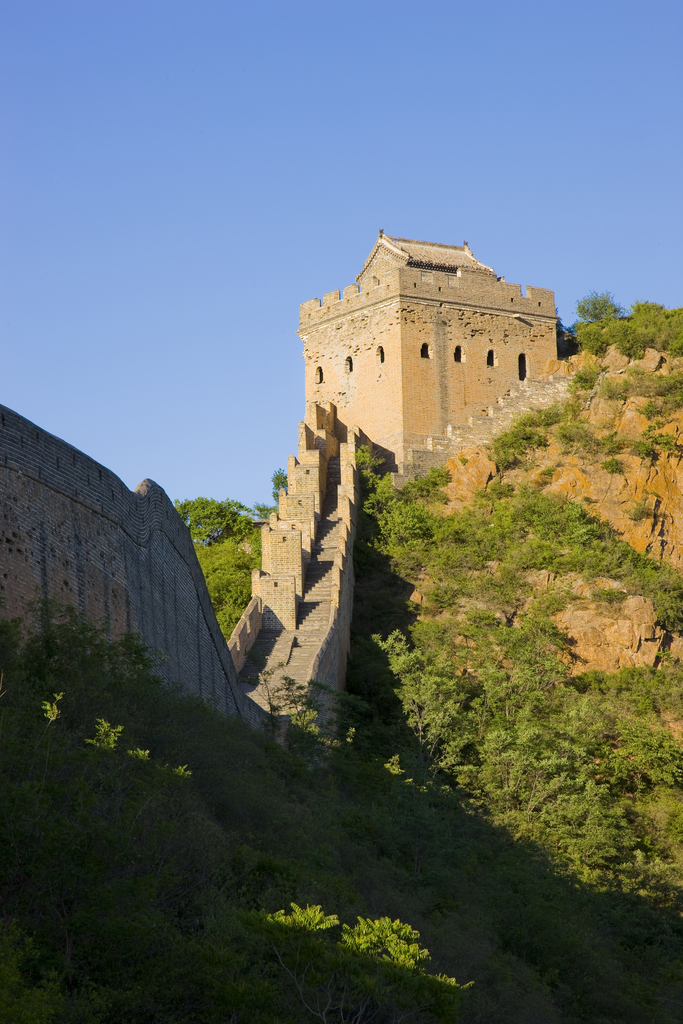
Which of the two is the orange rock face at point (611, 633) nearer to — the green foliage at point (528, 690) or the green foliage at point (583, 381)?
the green foliage at point (528, 690)

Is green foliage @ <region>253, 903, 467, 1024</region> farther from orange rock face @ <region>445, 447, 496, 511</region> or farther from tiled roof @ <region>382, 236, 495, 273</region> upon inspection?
tiled roof @ <region>382, 236, 495, 273</region>

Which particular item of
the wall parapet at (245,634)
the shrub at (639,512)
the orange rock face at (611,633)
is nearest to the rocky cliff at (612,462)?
the shrub at (639,512)

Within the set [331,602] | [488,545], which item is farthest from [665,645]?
[331,602]

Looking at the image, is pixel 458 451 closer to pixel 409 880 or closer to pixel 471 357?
pixel 471 357

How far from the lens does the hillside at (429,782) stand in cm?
1072

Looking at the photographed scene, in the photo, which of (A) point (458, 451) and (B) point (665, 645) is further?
(A) point (458, 451)

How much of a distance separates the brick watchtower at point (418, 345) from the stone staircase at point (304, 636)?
14.6 feet

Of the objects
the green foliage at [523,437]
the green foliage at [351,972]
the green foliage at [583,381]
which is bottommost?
the green foliage at [351,972]

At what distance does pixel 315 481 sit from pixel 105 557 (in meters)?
15.9

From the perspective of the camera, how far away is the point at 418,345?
1469 inches

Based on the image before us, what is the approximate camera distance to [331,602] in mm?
29578

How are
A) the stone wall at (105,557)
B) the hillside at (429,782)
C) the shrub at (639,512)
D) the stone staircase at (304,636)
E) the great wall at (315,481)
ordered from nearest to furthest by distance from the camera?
1. the hillside at (429,782)
2. the stone wall at (105,557)
3. the great wall at (315,481)
4. the stone staircase at (304,636)
5. the shrub at (639,512)

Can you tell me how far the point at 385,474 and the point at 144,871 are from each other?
24448mm

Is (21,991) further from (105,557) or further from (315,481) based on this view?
(315,481)
